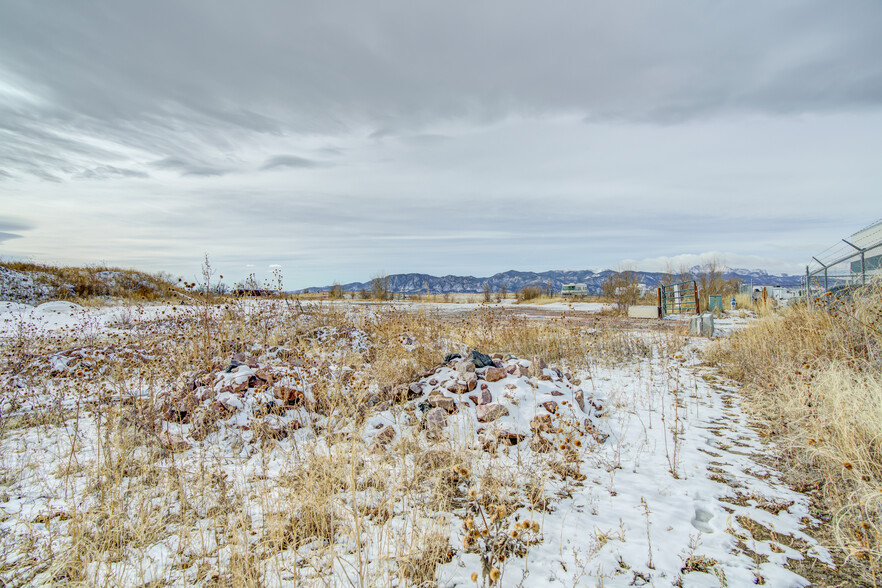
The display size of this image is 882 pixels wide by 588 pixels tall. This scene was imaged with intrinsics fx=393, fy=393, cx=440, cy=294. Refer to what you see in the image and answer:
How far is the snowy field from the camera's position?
7.40 ft

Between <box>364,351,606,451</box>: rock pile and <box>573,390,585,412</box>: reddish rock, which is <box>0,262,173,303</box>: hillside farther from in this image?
<box>573,390,585,412</box>: reddish rock

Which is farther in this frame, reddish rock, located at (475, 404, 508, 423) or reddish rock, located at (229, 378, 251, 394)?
reddish rock, located at (229, 378, 251, 394)

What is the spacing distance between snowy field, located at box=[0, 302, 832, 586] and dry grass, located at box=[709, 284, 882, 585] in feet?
0.89

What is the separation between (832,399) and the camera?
382 centimetres

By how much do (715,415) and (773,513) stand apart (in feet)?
7.86

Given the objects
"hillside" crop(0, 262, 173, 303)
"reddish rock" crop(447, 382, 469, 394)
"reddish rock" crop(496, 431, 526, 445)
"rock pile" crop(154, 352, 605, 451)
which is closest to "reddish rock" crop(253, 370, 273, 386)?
"rock pile" crop(154, 352, 605, 451)

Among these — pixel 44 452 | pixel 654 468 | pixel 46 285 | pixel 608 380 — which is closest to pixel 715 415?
pixel 608 380

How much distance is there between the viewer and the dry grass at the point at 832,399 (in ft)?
8.79

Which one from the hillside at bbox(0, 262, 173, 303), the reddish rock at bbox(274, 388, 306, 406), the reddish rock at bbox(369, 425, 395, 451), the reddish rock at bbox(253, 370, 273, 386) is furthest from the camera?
the hillside at bbox(0, 262, 173, 303)

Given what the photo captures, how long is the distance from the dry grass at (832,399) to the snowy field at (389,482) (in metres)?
0.27

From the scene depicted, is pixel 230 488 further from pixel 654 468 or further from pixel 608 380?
pixel 608 380

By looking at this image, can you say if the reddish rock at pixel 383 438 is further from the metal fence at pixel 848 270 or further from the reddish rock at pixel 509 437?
the metal fence at pixel 848 270

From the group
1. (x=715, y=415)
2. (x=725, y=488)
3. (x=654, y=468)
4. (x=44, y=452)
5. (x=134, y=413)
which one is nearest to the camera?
(x=725, y=488)

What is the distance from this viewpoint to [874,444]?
329cm
